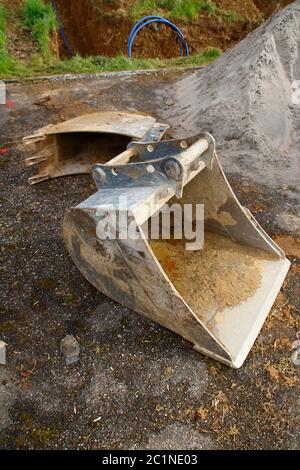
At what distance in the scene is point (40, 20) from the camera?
839 centimetres

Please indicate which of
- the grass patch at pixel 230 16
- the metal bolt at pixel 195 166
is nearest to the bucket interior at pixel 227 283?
the metal bolt at pixel 195 166

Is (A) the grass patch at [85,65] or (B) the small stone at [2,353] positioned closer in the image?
(B) the small stone at [2,353]

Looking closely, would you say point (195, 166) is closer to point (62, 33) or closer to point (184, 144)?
point (184, 144)

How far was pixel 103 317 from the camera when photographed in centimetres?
265

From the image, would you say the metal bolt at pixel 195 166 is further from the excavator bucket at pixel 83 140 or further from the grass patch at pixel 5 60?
the grass patch at pixel 5 60

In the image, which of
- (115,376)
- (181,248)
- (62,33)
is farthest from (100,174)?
(62,33)

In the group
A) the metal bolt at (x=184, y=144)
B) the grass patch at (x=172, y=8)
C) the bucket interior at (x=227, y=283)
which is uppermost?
the grass patch at (x=172, y=8)

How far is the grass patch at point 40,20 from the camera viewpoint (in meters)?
8.04

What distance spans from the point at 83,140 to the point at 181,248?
1.88m

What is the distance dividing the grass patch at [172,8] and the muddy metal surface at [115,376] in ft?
27.9

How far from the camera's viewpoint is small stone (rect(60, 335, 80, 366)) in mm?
2416

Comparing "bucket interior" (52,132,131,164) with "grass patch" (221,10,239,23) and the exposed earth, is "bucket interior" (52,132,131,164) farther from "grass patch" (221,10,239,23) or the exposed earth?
"grass patch" (221,10,239,23)

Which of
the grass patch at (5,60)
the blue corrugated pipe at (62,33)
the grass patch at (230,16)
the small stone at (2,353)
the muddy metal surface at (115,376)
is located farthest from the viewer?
the grass patch at (230,16)
